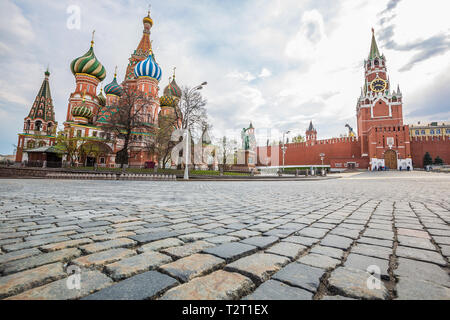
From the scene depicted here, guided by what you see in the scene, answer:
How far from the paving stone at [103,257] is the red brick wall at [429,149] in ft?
201

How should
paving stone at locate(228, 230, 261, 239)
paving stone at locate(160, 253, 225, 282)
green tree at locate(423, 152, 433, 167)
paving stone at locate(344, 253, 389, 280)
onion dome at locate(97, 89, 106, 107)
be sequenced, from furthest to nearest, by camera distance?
1. green tree at locate(423, 152, 433, 167)
2. onion dome at locate(97, 89, 106, 107)
3. paving stone at locate(228, 230, 261, 239)
4. paving stone at locate(344, 253, 389, 280)
5. paving stone at locate(160, 253, 225, 282)

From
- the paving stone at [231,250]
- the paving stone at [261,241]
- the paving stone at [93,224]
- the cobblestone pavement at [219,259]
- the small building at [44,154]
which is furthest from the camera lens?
the small building at [44,154]

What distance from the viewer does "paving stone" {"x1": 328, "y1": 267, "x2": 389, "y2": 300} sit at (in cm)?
107

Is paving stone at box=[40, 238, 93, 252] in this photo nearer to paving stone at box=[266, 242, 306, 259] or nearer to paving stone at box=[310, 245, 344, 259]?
paving stone at box=[266, 242, 306, 259]

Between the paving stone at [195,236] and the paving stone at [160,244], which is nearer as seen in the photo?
the paving stone at [160,244]

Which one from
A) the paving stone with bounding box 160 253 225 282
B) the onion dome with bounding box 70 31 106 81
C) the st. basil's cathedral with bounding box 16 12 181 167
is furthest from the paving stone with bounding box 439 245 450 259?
the onion dome with bounding box 70 31 106 81

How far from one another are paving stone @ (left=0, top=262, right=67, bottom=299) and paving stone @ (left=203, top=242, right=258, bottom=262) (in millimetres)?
947

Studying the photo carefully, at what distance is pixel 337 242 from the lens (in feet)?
6.55

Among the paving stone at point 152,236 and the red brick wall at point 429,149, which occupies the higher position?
the red brick wall at point 429,149

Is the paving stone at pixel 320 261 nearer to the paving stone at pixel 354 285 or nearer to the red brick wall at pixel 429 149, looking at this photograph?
the paving stone at pixel 354 285

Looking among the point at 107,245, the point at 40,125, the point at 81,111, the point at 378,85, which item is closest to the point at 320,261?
the point at 107,245

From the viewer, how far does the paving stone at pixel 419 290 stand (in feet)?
3.51

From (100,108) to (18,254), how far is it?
44032 millimetres

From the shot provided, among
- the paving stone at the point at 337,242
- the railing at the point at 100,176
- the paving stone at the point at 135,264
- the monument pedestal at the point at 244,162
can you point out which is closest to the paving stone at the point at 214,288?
the paving stone at the point at 135,264
